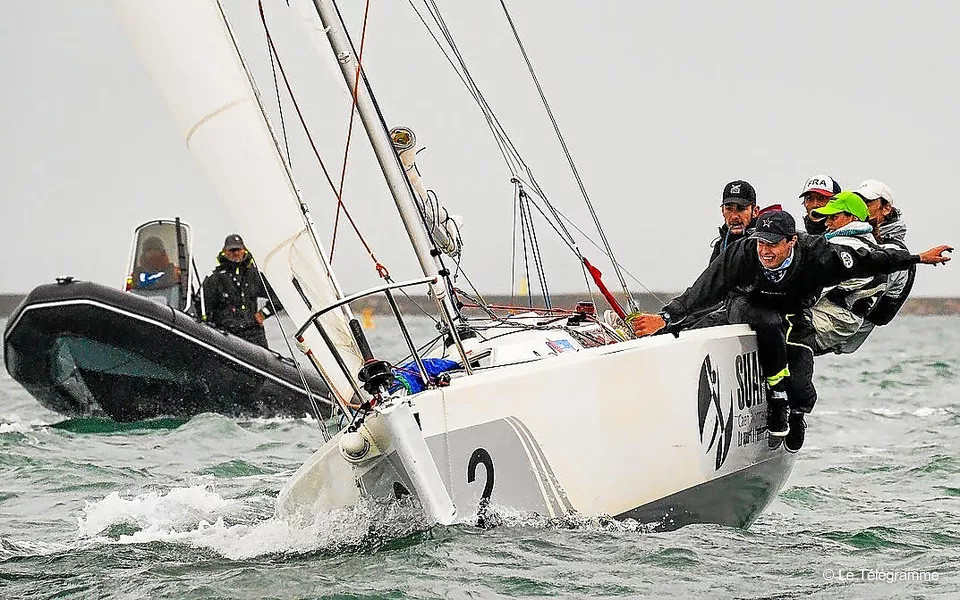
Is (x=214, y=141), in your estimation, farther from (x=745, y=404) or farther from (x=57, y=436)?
(x=57, y=436)

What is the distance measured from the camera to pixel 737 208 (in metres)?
6.07

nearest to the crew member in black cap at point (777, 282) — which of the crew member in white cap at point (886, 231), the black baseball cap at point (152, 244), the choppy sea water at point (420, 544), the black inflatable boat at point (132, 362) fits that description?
the crew member in white cap at point (886, 231)

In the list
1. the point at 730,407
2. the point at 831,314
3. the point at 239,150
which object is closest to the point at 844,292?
the point at 831,314

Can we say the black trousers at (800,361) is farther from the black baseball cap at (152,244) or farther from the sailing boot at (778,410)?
the black baseball cap at (152,244)

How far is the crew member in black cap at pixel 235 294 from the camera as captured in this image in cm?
1114

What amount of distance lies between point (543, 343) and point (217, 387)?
5.96m

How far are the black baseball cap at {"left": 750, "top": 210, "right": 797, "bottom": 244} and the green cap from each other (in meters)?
0.42

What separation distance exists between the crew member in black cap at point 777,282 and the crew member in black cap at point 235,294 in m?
6.13

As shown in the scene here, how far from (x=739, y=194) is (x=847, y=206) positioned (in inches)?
25.9

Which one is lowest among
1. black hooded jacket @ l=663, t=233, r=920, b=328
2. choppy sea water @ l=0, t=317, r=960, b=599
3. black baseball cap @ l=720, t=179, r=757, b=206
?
choppy sea water @ l=0, t=317, r=960, b=599

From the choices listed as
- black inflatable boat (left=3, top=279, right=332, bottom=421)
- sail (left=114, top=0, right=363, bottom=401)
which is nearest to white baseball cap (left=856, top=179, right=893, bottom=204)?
sail (left=114, top=0, right=363, bottom=401)

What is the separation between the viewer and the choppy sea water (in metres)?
→ 4.07

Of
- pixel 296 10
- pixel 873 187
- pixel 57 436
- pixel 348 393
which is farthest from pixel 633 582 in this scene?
pixel 57 436

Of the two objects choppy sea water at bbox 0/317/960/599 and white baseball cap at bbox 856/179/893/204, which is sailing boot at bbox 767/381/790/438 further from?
white baseball cap at bbox 856/179/893/204
